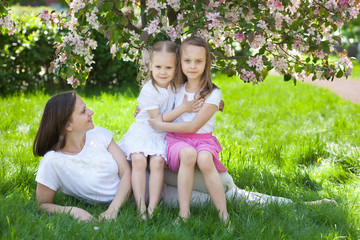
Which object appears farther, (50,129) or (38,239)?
(50,129)

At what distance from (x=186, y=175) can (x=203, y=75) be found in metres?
0.74

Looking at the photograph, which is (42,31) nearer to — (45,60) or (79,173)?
(45,60)

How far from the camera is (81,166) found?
3.00 m

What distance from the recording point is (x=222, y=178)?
3092mm

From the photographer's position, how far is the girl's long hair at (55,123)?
2.96 m

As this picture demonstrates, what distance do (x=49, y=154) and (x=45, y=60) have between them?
512cm

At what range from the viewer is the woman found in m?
2.92

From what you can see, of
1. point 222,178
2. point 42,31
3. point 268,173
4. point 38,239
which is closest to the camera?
point 38,239

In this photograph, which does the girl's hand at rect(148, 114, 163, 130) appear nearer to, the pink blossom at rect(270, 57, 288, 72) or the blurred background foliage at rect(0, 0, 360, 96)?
the pink blossom at rect(270, 57, 288, 72)

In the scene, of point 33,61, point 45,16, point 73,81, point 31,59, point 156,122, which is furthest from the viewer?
point 33,61

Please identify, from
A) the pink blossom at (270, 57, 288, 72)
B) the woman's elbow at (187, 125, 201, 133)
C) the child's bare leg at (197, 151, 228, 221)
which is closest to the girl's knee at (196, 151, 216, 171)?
the child's bare leg at (197, 151, 228, 221)

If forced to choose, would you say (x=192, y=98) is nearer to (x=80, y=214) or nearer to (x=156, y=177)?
(x=156, y=177)

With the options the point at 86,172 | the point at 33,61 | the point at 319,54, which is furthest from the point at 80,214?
the point at 33,61

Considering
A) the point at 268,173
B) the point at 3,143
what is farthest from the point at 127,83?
the point at 268,173
